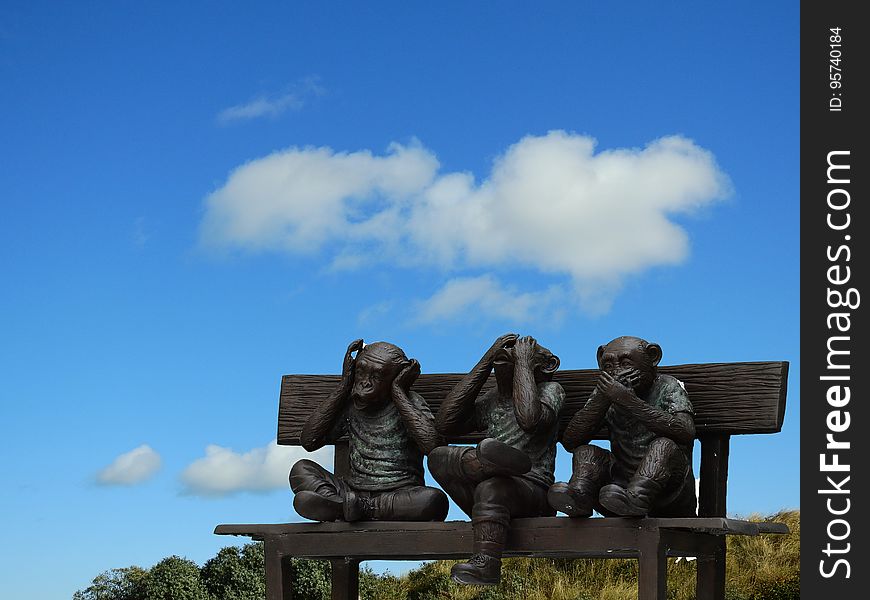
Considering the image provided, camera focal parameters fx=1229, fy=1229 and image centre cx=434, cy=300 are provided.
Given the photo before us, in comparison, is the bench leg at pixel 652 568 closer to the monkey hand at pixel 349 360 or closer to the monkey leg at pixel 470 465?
the monkey leg at pixel 470 465

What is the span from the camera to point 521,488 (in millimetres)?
6098

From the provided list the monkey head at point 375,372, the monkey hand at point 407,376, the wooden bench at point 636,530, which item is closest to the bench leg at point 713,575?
the wooden bench at point 636,530

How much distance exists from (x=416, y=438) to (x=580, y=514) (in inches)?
40.1

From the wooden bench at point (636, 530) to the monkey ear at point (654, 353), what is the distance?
1.44ft

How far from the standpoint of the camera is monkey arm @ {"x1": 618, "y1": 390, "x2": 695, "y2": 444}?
19.9ft

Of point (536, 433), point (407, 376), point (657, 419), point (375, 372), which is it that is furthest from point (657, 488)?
point (375, 372)

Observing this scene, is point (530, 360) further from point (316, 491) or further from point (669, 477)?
point (316, 491)

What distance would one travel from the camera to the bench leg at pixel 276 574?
A: 21.3 feet

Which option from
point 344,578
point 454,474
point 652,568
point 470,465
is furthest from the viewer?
point 344,578

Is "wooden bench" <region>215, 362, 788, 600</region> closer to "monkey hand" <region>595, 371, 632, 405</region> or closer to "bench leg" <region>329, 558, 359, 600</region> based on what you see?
"bench leg" <region>329, 558, 359, 600</region>

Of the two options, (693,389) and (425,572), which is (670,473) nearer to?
(693,389)

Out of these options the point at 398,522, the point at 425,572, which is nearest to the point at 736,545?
the point at 425,572

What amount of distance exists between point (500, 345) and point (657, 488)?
3.73 feet

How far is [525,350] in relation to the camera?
6.42m
